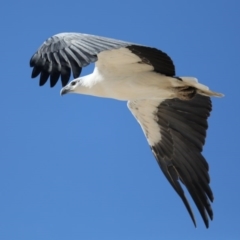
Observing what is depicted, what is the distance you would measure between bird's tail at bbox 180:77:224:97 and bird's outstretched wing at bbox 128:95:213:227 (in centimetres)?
110

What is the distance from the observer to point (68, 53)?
34.6 feet

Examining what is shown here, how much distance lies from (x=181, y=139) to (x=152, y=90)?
189cm

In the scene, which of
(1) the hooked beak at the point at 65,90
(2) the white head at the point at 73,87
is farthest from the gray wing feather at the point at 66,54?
(1) the hooked beak at the point at 65,90

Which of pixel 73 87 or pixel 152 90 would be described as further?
pixel 73 87

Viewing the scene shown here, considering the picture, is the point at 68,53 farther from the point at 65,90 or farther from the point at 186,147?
the point at 186,147

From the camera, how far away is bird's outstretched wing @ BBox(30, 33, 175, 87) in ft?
33.8

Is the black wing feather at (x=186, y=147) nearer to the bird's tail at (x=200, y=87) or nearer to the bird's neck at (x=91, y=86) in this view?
the bird's tail at (x=200, y=87)

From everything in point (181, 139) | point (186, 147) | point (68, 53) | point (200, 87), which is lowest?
point (186, 147)

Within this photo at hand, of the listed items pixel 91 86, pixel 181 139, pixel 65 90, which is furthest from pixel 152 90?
pixel 181 139

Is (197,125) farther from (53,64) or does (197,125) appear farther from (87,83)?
(53,64)

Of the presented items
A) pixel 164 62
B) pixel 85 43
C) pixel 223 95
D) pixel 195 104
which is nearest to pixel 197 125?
pixel 195 104

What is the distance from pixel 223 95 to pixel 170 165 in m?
2.17

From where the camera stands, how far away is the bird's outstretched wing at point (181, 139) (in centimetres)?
1371

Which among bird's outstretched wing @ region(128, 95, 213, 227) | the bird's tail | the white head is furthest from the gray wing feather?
bird's outstretched wing @ region(128, 95, 213, 227)
